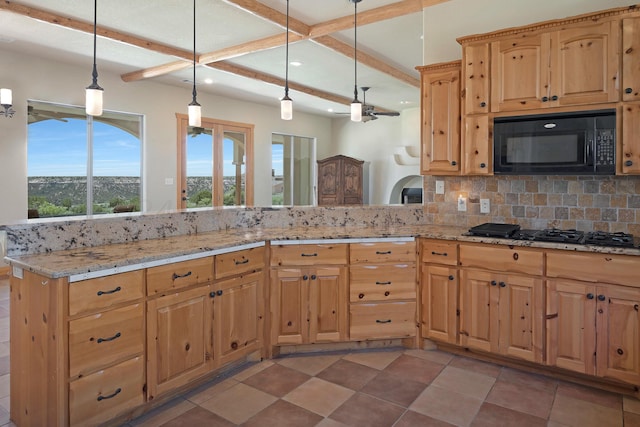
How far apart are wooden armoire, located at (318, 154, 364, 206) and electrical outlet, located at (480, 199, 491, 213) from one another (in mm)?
6067

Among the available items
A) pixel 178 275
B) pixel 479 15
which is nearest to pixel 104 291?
pixel 178 275

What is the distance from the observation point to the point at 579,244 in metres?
2.54

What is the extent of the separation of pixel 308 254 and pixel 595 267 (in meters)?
1.74

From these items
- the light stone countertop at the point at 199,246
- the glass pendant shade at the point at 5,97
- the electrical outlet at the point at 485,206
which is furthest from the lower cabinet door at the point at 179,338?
the glass pendant shade at the point at 5,97

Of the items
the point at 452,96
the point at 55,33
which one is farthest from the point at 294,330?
the point at 55,33

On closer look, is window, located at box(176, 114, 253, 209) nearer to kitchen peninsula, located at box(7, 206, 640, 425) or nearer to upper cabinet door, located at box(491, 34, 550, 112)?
kitchen peninsula, located at box(7, 206, 640, 425)

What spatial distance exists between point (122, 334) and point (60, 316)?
0.32 metres

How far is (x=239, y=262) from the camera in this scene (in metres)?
2.74

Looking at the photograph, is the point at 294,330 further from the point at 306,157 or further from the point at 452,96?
the point at 306,157

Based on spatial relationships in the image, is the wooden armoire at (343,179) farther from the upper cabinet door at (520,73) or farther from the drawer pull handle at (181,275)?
the drawer pull handle at (181,275)

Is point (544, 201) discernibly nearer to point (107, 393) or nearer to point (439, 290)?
point (439, 290)

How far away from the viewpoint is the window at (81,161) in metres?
5.66

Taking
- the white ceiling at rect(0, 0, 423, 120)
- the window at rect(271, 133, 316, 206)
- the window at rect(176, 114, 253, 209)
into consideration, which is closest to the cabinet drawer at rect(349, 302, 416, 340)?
the white ceiling at rect(0, 0, 423, 120)

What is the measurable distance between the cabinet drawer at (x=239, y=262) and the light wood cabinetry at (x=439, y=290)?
1.18 meters
